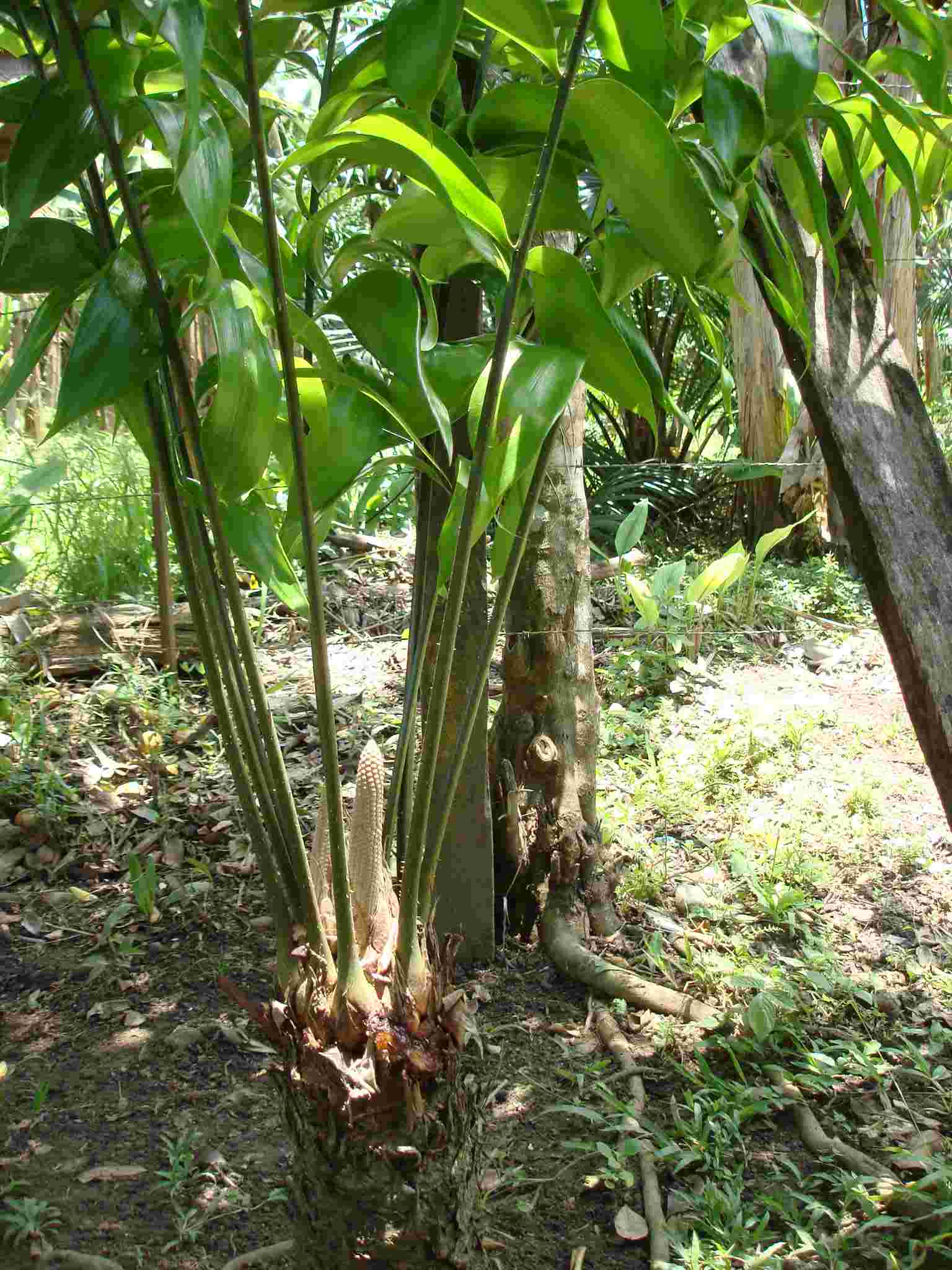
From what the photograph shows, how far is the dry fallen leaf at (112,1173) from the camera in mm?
1313

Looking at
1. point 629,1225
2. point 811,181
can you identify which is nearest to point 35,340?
point 811,181

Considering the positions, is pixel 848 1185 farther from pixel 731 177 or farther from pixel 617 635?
pixel 617 635

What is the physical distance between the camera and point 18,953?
1.79m

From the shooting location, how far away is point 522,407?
795 mm

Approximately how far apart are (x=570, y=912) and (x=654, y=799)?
537mm

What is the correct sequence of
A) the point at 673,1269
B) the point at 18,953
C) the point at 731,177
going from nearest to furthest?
the point at 731,177
the point at 673,1269
the point at 18,953

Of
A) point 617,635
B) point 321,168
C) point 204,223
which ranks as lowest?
point 617,635

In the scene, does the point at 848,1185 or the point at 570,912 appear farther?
the point at 570,912

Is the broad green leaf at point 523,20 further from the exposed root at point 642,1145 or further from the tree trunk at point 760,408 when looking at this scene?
the tree trunk at point 760,408

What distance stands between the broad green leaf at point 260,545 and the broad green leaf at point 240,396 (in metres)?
0.12

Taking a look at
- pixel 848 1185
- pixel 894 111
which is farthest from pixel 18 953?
pixel 894 111

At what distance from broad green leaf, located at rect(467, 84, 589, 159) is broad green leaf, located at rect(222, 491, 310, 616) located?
37 cm

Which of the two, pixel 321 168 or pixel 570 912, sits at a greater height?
pixel 321 168

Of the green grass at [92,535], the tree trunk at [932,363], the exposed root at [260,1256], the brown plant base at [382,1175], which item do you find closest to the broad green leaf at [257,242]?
the brown plant base at [382,1175]
